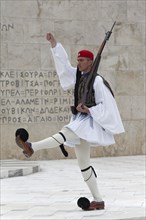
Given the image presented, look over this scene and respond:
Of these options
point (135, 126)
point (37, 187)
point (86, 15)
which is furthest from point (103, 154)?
point (37, 187)

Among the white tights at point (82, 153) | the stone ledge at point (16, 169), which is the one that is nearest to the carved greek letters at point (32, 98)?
the stone ledge at point (16, 169)

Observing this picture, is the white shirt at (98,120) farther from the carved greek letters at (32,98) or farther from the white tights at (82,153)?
the carved greek letters at (32,98)

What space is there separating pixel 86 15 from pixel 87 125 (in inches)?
386

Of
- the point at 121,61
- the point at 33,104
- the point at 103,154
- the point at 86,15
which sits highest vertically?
the point at 86,15

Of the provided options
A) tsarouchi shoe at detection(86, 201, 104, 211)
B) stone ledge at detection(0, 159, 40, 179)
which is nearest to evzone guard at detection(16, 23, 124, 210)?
tsarouchi shoe at detection(86, 201, 104, 211)

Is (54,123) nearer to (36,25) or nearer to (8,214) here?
(36,25)

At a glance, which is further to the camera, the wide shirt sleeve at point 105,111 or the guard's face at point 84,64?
the guard's face at point 84,64

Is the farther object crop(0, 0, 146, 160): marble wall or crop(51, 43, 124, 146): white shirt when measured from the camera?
crop(0, 0, 146, 160): marble wall

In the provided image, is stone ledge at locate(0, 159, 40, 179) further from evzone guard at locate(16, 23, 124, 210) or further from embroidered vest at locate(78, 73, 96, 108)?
embroidered vest at locate(78, 73, 96, 108)

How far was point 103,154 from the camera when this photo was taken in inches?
655

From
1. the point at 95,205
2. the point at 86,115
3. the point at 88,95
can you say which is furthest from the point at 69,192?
the point at 88,95

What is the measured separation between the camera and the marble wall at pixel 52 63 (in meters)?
15.9

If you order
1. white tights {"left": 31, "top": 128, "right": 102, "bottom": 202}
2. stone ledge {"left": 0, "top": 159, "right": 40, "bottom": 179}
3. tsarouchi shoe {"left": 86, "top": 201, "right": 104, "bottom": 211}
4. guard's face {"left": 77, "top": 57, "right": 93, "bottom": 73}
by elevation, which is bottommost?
stone ledge {"left": 0, "top": 159, "right": 40, "bottom": 179}

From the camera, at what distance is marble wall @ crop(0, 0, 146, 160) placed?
52.0ft
